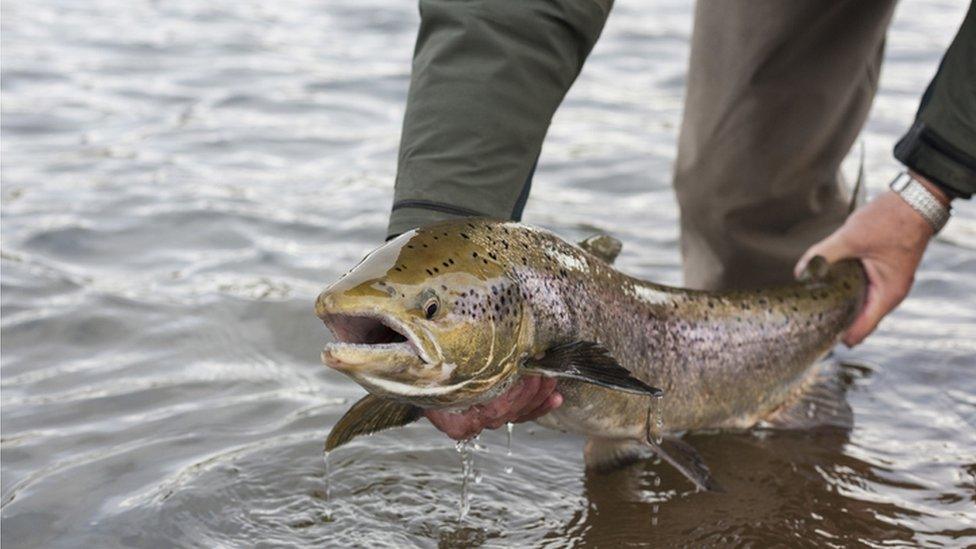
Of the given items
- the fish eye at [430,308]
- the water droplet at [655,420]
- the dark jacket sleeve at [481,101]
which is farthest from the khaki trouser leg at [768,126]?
the fish eye at [430,308]

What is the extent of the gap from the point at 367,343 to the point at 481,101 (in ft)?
3.13

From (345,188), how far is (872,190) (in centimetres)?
301

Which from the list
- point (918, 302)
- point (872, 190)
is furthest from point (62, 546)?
point (872, 190)

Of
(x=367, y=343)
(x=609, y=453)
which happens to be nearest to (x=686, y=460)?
(x=609, y=453)

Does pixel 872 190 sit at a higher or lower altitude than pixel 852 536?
higher

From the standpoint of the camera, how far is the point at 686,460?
12.3 feet

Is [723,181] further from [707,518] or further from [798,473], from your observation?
[707,518]

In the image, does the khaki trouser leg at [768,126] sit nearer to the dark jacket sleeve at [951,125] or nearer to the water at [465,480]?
the dark jacket sleeve at [951,125]

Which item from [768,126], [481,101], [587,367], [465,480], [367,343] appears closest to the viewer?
[367,343]

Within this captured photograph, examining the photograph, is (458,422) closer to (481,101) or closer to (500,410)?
(500,410)

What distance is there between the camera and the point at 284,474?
4.00 m

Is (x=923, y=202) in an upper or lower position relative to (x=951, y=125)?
lower

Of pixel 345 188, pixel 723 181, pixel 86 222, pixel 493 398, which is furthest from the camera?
pixel 345 188

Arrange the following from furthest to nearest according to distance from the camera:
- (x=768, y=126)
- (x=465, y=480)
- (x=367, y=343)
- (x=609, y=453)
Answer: (x=768, y=126) → (x=609, y=453) → (x=465, y=480) → (x=367, y=343)
